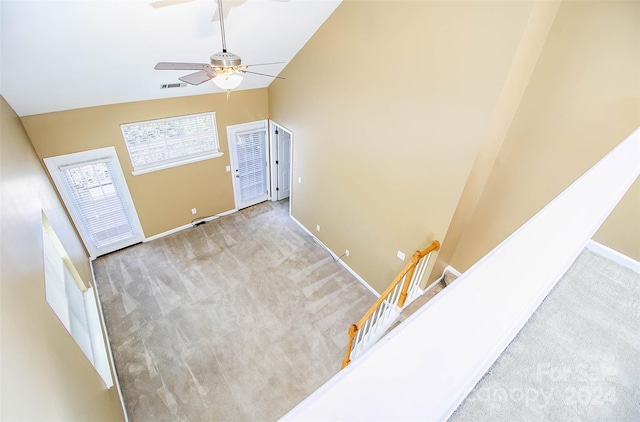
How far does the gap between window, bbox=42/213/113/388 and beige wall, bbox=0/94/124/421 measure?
25 cm

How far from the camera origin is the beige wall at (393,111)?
241 cm

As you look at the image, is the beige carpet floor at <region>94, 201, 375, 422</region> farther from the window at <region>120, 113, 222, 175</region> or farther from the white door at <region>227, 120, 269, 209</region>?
the window at <region>120, 113, 222, 175</region>

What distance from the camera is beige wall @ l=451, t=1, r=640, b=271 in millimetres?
2090

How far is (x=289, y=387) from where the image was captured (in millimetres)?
3281

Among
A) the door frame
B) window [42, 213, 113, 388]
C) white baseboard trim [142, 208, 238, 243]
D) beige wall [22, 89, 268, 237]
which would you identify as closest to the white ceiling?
beige wall [22, 89, 268, 237]

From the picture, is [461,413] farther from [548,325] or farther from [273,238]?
[273,238]

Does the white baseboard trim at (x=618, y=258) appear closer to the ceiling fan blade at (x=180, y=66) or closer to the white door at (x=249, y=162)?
the ceiling fan blade at (x=180, y=66)

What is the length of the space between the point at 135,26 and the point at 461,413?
11.6ft

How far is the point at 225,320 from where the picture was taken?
393cm

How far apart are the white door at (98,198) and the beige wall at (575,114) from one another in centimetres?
539

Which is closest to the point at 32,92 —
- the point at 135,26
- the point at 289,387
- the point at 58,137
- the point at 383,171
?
the point at 58,137

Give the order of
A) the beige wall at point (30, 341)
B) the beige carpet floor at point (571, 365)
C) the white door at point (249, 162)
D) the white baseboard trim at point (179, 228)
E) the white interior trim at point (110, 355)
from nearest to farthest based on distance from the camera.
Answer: the beige carpet floor at point (571, 365) < the beige wall at point (30, 341) < the white interior trim at point (110, 355) < the white baseboard trim at point (179, 228) < the white door at point (249, 162)

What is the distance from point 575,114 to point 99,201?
20.3ft

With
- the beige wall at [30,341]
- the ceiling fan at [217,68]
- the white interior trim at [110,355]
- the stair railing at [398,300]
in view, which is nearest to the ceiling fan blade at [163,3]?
the ceiling fan at [217,68]
